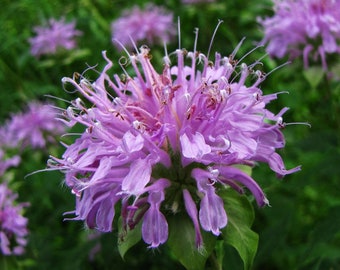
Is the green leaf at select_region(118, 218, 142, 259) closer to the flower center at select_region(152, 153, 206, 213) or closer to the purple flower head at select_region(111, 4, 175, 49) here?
the flower center at select_region(152, 153, 206, 213)

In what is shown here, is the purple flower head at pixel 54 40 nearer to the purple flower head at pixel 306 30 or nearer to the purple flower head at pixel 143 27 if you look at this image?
the purple flower head at pixel 143 27

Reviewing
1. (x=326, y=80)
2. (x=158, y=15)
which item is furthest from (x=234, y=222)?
(x=158, y=15)

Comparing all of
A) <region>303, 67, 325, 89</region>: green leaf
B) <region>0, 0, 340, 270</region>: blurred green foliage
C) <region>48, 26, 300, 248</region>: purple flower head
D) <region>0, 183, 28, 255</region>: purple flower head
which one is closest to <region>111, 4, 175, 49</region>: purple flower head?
<region>0, 0, 340, 270</region>: blurred green foliage

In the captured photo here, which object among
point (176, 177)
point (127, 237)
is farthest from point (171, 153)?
point (127, 237)

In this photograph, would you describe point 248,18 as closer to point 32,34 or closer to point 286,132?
point 286,132

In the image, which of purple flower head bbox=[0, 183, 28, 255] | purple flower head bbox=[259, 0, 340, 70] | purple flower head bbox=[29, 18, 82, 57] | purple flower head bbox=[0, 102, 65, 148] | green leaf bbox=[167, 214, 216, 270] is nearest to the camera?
green leaf bbox=[167, 214, 216, 270]

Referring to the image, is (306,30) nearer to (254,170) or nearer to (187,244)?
(254,170)
